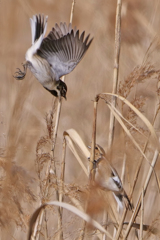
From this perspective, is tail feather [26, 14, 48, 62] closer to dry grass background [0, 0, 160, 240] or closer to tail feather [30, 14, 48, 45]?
tail feather [30, 14, 48, 45]

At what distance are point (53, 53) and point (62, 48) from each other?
5 cm

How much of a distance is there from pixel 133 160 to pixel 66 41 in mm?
659

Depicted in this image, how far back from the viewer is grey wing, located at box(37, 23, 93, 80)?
1.54 meters

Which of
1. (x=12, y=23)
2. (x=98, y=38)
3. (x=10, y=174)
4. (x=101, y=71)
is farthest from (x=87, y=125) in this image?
(x=10, y=174)

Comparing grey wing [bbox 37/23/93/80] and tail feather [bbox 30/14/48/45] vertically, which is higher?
tail feather [bbox 30/14/48/45]

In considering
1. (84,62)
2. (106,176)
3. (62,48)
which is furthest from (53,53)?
(84,62)

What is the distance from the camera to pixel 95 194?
888mm

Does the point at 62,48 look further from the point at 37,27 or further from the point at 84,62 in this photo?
the point at 84,62

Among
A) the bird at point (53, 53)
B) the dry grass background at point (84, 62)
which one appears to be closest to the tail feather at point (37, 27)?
the bird at point (53, 53)

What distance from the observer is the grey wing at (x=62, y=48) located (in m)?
1.54

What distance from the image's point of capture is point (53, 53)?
158 cm

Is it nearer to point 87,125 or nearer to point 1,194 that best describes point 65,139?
point 1,194

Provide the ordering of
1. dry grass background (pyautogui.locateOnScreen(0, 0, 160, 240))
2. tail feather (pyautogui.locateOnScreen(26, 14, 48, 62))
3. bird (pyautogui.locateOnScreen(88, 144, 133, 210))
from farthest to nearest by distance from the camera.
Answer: dry grass background (pyautogui.locateOnScreen(0, 0, 160, 240))
tail feather (pyautogui.locateOnScreen(26, 14, 48, 62))
bird (pyautogui.locateOnScreen(88, 144, 133, 210))

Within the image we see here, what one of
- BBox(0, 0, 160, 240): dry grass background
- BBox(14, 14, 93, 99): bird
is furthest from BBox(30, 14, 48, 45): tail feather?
BBox(0, 0, 160, 240): dry grass background
